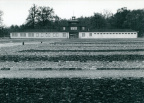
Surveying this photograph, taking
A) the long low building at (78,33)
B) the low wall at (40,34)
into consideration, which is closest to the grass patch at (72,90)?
the long low building at (78,33)

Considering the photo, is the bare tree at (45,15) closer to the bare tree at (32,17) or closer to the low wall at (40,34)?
the bare tree at (32,17)

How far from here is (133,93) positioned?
1073 centimetres

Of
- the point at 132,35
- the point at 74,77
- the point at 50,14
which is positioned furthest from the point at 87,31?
the point at 74,77

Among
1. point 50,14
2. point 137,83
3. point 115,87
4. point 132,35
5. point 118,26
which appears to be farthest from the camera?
point 50,14

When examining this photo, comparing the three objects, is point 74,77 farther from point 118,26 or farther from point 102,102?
point 118,26

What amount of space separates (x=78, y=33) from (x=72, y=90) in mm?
88315

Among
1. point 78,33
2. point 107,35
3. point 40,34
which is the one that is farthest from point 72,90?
point 40,34

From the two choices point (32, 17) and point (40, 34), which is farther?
point (32, 17)

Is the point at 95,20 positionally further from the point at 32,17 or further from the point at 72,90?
the point at 72,90

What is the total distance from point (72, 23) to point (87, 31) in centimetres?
616

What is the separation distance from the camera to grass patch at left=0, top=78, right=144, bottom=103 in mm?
9859

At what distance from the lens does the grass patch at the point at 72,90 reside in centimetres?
986

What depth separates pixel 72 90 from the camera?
11430 mm

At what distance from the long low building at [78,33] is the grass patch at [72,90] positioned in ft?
281
